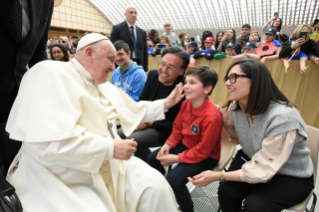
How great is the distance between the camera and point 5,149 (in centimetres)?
130

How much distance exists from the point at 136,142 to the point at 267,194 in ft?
3.48

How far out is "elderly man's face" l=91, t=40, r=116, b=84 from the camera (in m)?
1.21

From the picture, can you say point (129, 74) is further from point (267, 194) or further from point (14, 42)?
point (267, 194)

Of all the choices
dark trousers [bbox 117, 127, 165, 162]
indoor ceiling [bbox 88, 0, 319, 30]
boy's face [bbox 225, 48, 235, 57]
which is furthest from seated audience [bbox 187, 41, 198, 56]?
indoor ceiling [bbox 88, 0, 319, 30]

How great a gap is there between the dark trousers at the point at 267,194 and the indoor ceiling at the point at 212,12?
A: 25650 millimetres

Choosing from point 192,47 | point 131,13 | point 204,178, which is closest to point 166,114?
point 204,178

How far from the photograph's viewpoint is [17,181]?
1101 millimetres

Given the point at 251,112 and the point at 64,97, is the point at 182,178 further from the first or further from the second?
the point at 64,97

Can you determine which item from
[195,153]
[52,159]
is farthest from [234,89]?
[52,159]

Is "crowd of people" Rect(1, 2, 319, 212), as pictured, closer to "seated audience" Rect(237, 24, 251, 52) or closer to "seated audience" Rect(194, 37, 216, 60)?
"seated audience" Rect(194, 37, 216, 60)

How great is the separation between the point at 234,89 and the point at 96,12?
1284 inches

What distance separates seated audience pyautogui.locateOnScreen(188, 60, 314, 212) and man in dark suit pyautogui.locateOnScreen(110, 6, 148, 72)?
11.2ft

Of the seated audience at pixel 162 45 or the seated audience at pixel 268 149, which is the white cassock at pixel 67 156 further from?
the seated audience at pixel 162 45

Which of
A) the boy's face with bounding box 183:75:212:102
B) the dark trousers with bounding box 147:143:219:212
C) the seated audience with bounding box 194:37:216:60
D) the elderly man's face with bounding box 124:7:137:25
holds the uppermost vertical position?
the elderly man's face with bounding box 124:7:137:25
